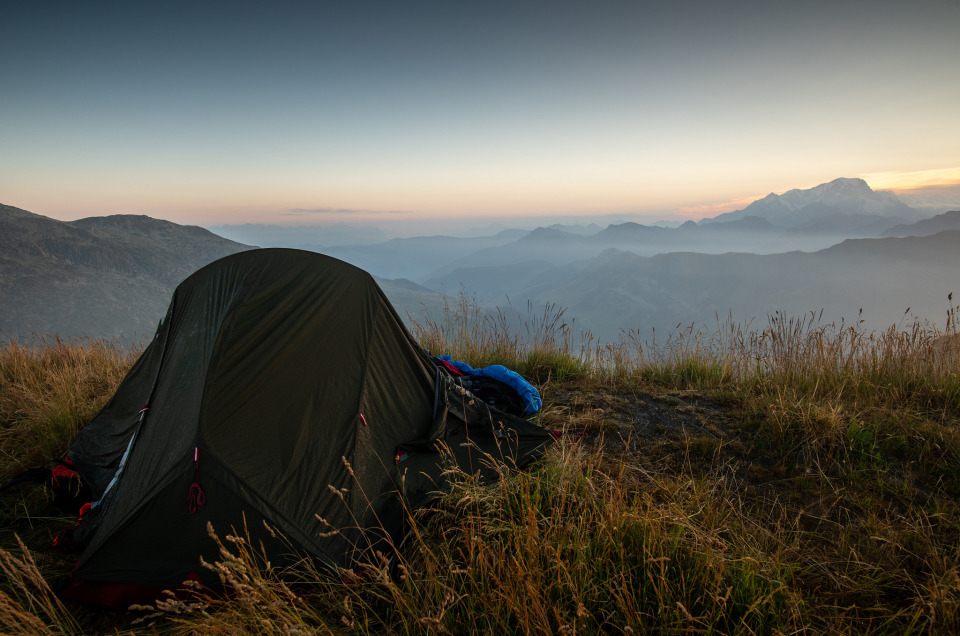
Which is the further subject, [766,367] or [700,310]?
[700,310]

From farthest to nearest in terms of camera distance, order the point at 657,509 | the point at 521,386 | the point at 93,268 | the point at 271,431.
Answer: the point at 93,268, the point at 521,386, the point at 271,431, the point at 657,509

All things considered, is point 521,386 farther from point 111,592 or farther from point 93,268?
point 93,268

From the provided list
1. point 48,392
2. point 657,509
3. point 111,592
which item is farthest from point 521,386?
point 48,392

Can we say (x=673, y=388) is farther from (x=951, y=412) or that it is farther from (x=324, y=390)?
(x=324, y=390)

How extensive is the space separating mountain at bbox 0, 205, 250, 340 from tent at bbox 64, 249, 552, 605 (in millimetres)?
57981

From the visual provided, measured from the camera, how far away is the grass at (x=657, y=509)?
2.12 metres

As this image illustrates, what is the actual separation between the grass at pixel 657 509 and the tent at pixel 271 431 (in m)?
0.27

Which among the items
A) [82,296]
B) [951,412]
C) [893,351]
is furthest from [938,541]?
[82,296]

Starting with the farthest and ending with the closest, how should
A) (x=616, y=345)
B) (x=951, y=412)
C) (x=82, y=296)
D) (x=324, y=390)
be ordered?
(x=82, y=296)
(x=616, y=345)
(x=951, y=412)
(x=324, y=390)

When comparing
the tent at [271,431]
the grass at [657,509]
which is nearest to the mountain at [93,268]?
the tent at [271,431]

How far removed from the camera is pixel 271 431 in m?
3.18

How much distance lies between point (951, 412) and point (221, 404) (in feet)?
25.8

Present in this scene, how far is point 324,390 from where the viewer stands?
3.42 m

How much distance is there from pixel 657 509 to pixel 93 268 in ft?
368
